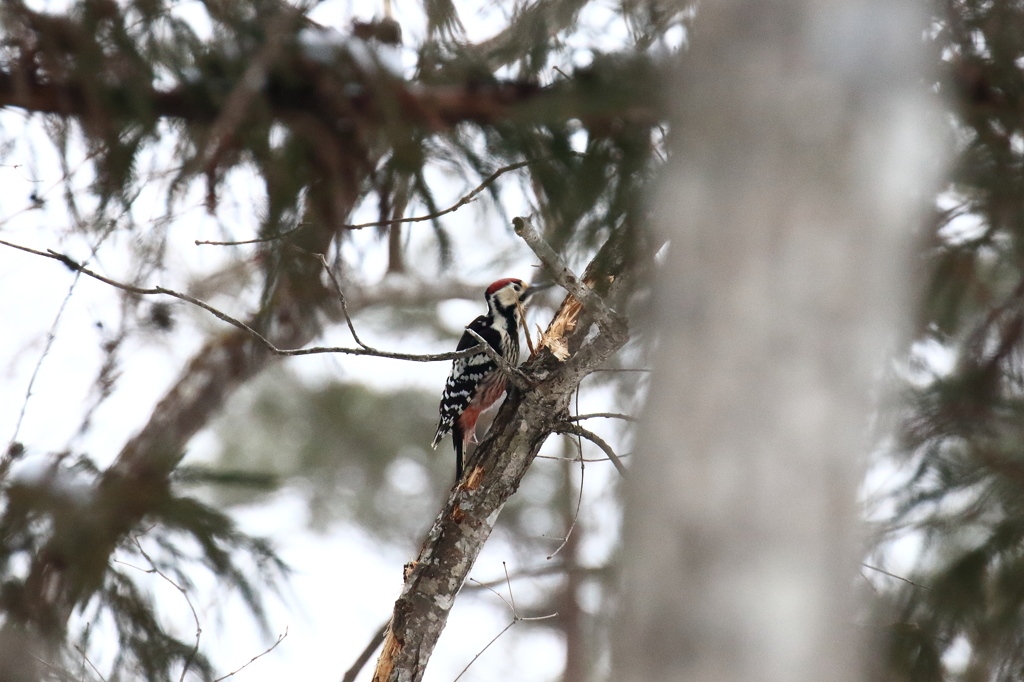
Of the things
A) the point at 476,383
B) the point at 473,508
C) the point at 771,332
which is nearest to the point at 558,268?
the point at 473,508

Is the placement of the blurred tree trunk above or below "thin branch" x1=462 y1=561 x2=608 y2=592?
below

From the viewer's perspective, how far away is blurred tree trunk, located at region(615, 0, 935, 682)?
86cm

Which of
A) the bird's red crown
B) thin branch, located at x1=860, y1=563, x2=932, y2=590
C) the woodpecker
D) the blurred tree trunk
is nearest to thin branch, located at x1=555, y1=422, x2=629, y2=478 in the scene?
thin branch, located at x1=860, y1=563, x2=932, y2=590

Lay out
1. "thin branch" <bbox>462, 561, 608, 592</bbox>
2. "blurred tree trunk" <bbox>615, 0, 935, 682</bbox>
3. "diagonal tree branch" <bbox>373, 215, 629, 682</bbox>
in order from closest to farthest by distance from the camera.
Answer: "blurred tree trunk" <bbox>615, 0, 935, 682</bbox> < "diagonal tree branch" <bbox>373, 215, 629, 682</bbox> < "thin branch" <bbox>462, 561, 608, 592</bbox>

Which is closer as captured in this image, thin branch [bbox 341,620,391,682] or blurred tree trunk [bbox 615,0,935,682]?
blurred tree trunk [bbox 615,0,935,682]

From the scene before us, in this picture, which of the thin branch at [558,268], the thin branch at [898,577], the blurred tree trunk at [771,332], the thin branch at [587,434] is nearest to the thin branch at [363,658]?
the thin branch at [587,434]

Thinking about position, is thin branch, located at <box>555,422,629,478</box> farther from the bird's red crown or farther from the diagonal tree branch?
the bird's red crown

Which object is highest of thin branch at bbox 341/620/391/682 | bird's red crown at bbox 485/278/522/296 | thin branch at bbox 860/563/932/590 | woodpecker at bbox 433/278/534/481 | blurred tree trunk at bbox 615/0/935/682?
bird's red crown at bbox 485/278/522/296

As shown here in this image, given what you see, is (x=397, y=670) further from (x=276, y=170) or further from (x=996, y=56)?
(x=996, y=56)

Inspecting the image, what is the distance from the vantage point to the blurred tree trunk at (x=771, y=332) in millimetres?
860

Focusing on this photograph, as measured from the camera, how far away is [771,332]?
937mm

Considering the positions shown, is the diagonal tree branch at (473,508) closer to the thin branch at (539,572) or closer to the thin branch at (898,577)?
the thin branch at (539,572)

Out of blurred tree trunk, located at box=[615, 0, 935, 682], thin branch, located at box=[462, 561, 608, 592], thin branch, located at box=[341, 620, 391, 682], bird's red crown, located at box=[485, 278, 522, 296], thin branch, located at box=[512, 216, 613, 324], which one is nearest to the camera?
blurred tree trunk, located at box=[615, 0, 935, 682]

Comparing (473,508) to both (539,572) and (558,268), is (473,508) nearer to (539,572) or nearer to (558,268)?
(558,268)
